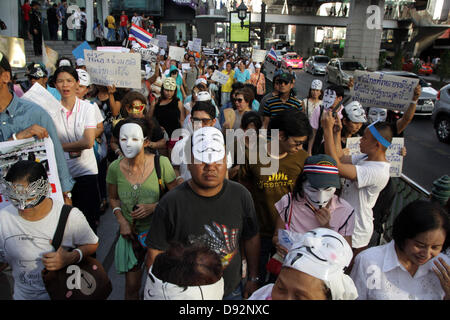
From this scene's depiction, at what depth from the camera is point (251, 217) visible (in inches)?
89.3

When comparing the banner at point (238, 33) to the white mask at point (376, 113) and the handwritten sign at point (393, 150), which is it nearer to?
the white mask at point (376, 113)

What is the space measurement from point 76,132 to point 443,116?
10262 millimetres

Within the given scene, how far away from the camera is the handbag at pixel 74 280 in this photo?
6.72 ft

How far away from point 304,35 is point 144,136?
65721mm

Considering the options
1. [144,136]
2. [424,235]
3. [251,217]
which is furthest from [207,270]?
[144,136]

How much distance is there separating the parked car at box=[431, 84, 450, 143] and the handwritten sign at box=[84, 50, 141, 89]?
886 cm

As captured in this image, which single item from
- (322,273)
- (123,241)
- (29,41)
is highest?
(29,41)

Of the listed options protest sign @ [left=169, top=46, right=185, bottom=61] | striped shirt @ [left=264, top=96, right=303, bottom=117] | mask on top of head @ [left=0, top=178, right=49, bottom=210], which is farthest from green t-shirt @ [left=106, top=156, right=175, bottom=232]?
protest sign @ [left=169, top=46, right=185, bottom=61]

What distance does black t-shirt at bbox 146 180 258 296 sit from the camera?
6.88 ft

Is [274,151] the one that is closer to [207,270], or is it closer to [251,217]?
[251,217]

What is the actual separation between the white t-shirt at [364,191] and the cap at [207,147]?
4.11ft

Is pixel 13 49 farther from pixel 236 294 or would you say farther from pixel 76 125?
pixel 236 294

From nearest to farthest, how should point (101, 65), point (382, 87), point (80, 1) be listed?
point (382, 87) → point (101, 65) → point (80, 1)

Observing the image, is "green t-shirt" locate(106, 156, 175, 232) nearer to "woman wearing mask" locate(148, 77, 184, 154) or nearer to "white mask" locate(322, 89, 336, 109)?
"woman wearing mask" locate(148, 77, 184, 154)
